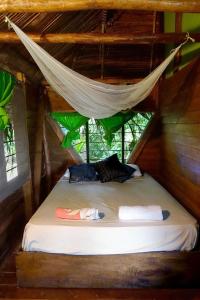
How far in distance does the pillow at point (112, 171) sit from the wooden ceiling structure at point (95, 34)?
125 centimetres

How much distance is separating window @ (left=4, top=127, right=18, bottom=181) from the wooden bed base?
919 mm

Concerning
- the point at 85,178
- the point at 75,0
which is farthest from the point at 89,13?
the point at 85,178

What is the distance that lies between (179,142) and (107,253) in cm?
159

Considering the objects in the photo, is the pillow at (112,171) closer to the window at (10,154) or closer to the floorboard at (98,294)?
the window at (10,154)

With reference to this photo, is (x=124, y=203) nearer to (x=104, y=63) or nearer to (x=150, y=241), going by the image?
(x=150, y=241)

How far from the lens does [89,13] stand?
2.98 metres

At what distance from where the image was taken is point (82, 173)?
135 inches

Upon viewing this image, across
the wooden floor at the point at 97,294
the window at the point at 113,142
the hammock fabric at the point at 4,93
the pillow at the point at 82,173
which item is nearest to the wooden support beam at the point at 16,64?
the hammock fabric at the point at 4,93

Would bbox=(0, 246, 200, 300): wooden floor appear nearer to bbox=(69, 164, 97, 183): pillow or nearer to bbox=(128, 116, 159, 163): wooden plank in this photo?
bbox=(69, 164, 97, 183): pillow

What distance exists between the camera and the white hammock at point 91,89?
1966 mm

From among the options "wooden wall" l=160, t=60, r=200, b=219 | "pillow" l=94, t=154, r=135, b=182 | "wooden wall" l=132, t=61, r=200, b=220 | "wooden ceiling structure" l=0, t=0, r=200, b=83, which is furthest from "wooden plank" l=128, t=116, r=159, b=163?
"wooden ceiling structure" l=0, t=0, r=200, b=83

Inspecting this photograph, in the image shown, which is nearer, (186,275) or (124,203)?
(186,275)

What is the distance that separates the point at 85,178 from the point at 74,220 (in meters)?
1.36

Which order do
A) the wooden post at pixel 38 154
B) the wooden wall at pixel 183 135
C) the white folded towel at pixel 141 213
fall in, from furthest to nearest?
the wooden post at pixel 38 154, the wooden wall at pixel 183 135, the white folded towel at pixel 141 213
